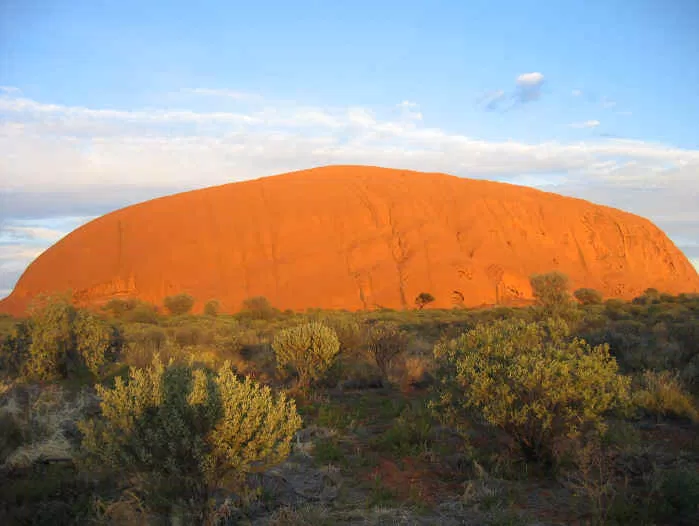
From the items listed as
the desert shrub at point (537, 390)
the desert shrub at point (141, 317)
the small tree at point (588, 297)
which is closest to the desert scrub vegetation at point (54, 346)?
the desert shrub at point (537, 390)

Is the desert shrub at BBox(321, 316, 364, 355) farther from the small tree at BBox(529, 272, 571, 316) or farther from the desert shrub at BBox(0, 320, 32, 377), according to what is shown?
the small tree at BBox(529, 272, 571, 316)

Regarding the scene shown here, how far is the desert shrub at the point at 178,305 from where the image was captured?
1358 inches

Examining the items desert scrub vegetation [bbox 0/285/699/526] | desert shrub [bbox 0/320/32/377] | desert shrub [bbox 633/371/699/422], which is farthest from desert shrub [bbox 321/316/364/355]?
desert shrub [bbox 0/320/32/377]

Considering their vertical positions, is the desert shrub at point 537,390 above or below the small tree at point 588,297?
above

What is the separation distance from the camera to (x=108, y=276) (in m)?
40.1

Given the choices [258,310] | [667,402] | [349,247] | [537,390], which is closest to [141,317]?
[258,310]

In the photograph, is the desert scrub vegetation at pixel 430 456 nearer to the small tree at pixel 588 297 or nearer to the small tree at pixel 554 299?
the small tree at pixel 554 299

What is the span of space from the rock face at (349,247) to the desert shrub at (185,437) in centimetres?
3333

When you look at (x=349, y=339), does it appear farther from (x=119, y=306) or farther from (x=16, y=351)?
(x=119, y=306)

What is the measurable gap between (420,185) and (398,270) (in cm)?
1199

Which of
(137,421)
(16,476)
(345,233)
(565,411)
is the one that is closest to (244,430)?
(137,421)

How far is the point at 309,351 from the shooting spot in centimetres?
1045

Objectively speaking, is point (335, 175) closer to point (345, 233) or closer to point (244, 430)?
point (345, 233)

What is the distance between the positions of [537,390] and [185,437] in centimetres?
344
